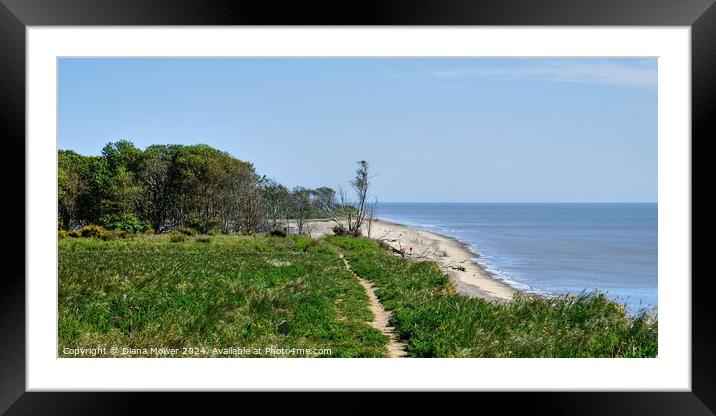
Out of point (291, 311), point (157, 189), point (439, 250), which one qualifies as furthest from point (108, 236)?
point (439, 250)

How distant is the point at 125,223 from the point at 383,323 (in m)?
5.67

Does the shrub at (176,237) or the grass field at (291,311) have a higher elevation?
the shrub at (176,237)

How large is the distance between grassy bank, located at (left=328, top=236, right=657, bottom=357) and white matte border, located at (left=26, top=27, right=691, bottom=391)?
0.70 meters

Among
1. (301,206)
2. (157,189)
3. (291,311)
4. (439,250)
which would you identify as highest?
(157,189)

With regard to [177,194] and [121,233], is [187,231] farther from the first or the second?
[121,233]

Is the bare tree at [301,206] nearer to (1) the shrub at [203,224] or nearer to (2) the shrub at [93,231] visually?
(1) the shrub at [203,224]

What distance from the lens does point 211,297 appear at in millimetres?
7277
